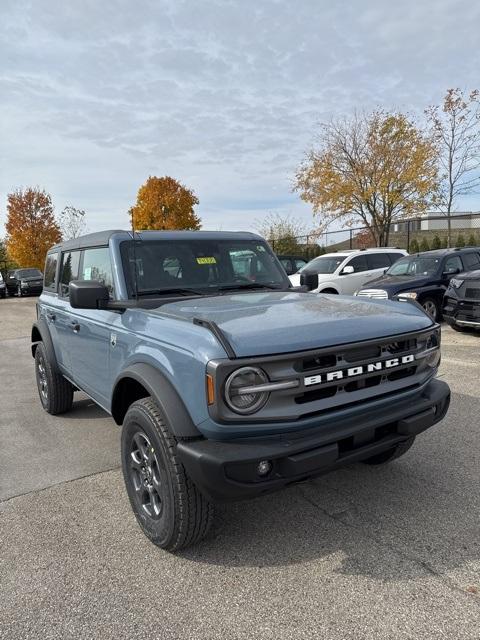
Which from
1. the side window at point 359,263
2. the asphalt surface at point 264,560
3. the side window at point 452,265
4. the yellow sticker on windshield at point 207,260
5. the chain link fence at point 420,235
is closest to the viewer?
the asphalt surface at point 264,560

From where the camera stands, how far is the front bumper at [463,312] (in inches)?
327

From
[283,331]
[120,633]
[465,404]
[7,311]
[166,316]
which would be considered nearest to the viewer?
[120,633]

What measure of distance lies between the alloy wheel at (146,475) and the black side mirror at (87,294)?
3.07 feet

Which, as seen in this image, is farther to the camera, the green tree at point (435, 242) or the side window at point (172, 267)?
the green tree at point (435, 242)

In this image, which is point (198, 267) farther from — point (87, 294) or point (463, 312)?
point (463, 312)

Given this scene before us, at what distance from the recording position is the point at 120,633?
6.84ft

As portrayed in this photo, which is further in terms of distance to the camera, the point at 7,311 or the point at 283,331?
the point at 7,311

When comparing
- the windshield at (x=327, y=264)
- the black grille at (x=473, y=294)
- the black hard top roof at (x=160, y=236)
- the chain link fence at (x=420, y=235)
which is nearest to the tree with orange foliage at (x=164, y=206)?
the chain link fence at (x=420, y=235)

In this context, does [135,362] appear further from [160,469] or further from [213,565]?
[213,565]

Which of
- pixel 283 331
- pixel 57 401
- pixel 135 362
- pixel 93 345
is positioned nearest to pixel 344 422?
pixel 283 331

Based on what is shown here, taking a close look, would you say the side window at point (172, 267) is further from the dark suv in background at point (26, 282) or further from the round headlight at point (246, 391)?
the dark suv in background at point (26, 282)

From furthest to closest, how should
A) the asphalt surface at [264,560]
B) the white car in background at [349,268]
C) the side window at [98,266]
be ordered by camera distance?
the white car in background at [349,268] < the side window at [98,266] < the asphalt surface at [264,560]

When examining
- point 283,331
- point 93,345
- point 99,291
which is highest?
point 99,291

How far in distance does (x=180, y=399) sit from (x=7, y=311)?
18.6 m
